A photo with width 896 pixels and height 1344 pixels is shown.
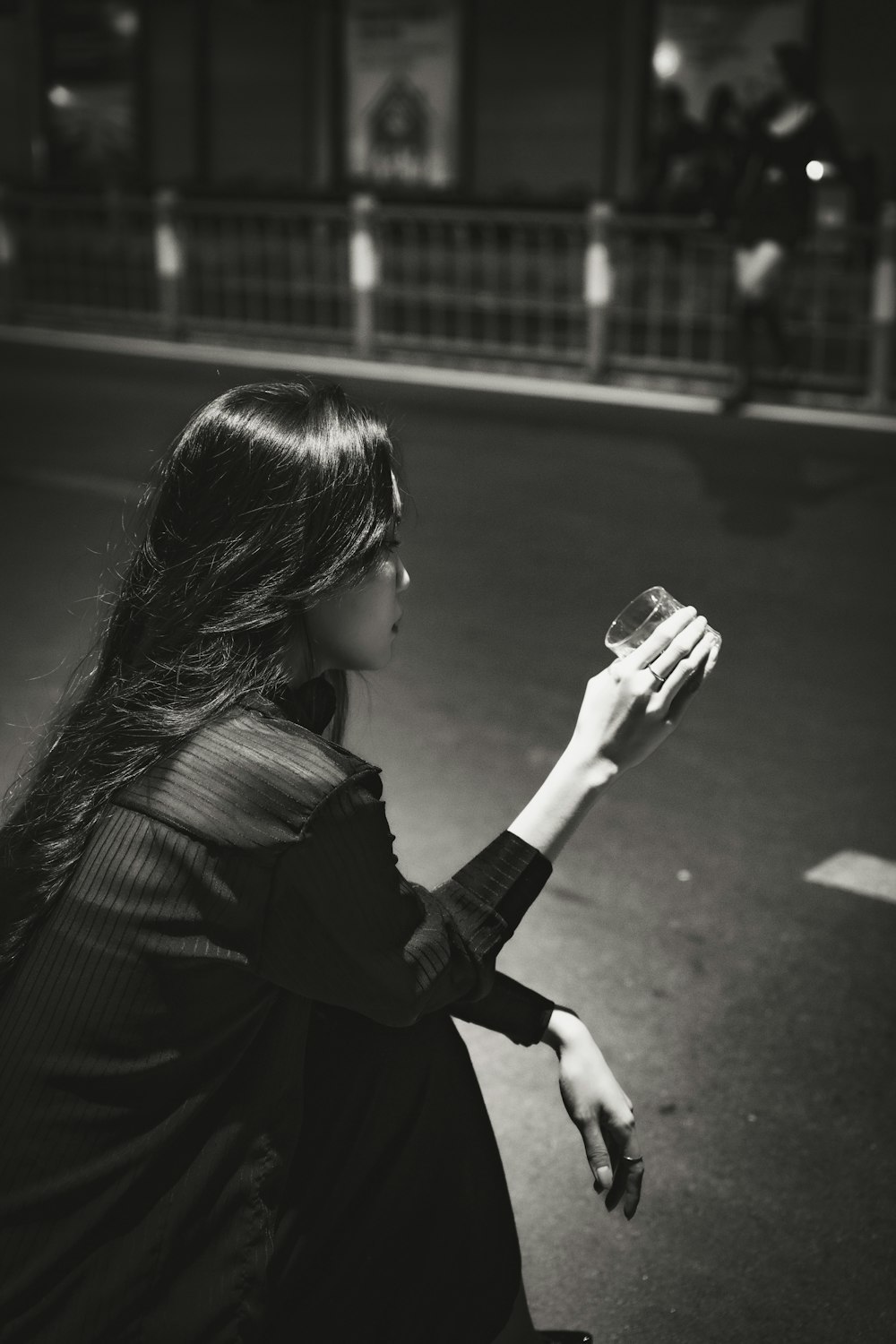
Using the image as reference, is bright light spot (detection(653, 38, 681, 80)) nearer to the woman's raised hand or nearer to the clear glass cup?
the clear glass cup

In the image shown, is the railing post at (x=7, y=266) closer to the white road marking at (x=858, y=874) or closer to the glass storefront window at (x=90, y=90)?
the glass storefront window at (x=90, y=90)

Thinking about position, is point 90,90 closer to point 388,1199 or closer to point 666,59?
point 666,59

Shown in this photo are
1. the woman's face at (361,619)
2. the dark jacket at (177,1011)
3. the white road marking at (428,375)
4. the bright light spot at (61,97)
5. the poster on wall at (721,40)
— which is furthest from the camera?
the bright light spot at (61,97)

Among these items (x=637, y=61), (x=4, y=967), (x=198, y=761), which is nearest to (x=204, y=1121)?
(x=4, y=967)

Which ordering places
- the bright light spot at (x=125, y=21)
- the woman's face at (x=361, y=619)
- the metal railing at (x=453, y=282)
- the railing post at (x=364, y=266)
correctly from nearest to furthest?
the woman's face at (x=361, y=619) < the metal railing at (x=453, y=282) < the railing post at (x=364, y=266) < the bright light spot at (x=125, y=21)

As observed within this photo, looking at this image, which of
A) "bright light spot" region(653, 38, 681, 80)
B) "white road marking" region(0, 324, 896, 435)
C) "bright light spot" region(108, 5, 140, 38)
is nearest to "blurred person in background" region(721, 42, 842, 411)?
"white road marking" region(0, 324, 896, 435)

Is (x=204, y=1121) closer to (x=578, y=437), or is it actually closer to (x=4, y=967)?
(x=4, y=967)

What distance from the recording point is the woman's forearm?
1953 millimetres

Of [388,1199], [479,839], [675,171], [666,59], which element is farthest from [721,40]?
[388,1199]

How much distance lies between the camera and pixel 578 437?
1039 cm

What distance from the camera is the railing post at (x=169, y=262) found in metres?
14.2

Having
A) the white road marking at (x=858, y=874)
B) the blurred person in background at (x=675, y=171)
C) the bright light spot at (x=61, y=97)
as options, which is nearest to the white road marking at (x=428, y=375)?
the blurred person in background at (x=675, y=171)

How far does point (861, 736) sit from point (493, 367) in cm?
814

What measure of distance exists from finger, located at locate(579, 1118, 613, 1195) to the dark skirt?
0.43 feet
